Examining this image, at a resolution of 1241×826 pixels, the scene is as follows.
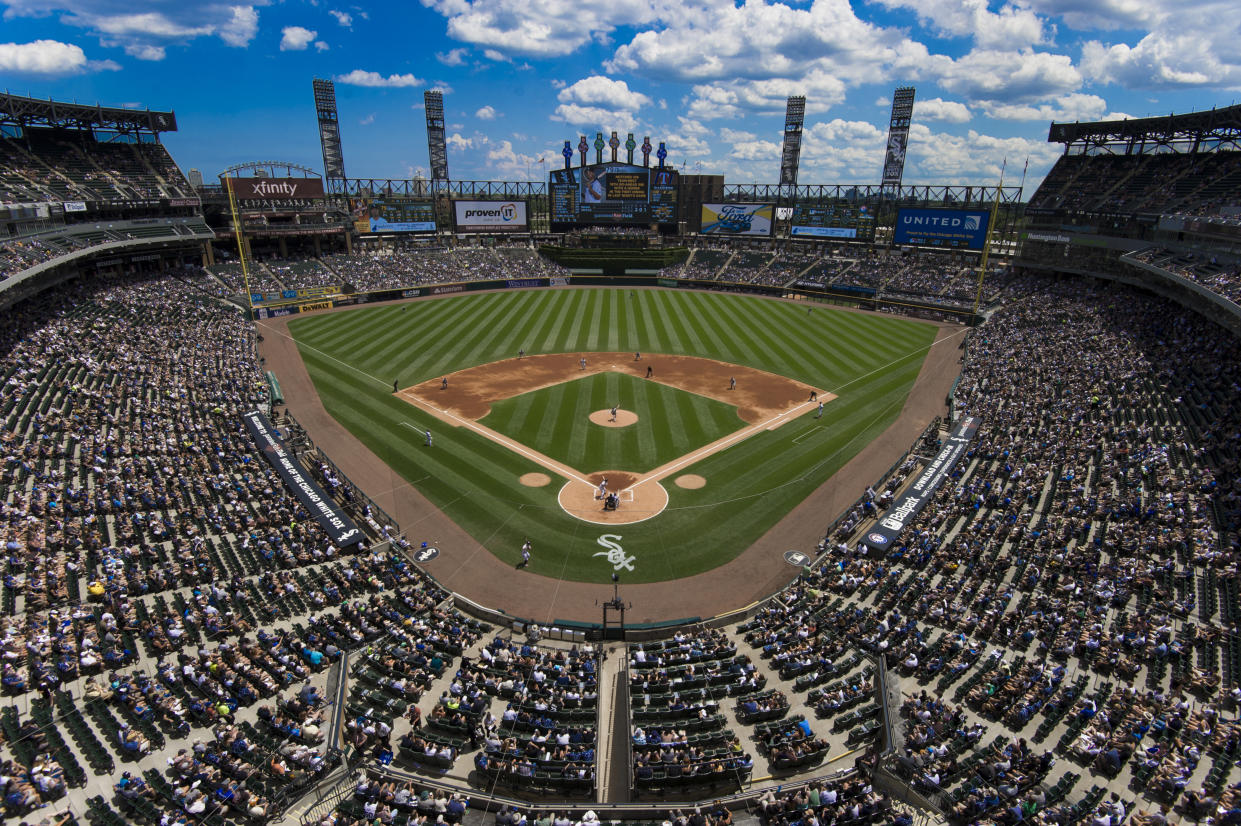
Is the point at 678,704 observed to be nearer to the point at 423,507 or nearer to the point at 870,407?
the point at 423,507

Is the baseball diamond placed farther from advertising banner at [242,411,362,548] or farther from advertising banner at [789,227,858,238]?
advertising banner at [789,227,858,238]

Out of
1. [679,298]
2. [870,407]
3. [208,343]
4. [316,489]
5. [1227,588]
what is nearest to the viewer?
[1227,588]

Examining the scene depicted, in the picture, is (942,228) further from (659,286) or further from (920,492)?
Result: (920,492)

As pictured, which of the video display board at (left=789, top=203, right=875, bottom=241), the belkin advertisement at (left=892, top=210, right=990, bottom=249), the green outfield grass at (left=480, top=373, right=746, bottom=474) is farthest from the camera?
the video display board at (left=789, top=203, right=875, bottom=241)

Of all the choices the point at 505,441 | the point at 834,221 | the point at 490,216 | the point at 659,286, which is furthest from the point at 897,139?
the point at 505,441

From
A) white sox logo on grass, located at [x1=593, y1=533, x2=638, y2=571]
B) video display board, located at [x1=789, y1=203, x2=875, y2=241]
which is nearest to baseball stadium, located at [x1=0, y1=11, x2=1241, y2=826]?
white sox logo on grass, located at [x1=593, y1=533, x2=638, y2=571]

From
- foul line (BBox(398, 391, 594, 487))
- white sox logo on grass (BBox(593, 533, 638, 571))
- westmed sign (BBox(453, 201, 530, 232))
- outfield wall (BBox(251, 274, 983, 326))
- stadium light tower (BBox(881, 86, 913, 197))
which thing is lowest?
white sox logo on grass (BBox(593, 533, 638, 571))

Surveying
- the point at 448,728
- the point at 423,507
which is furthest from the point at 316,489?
the point at 448,728
